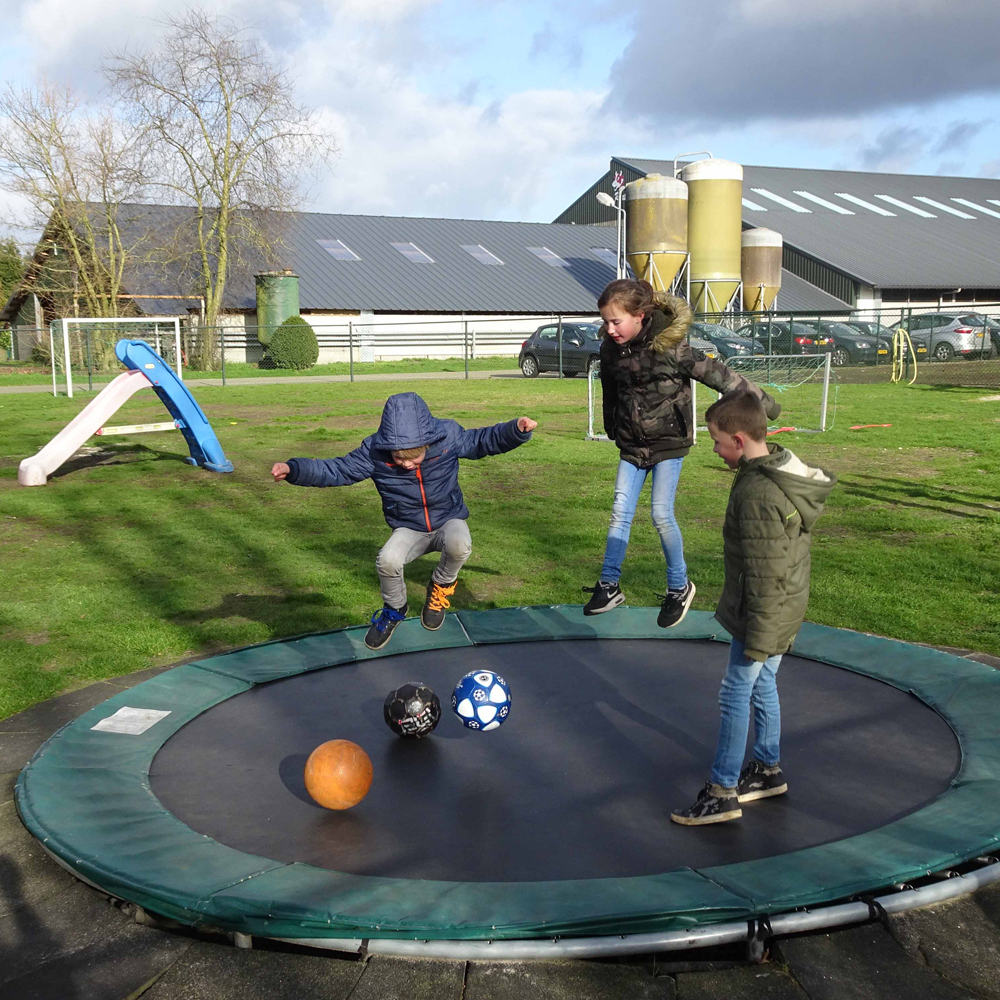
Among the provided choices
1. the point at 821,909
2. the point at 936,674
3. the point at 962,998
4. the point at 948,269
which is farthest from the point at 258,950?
the point at 948,269

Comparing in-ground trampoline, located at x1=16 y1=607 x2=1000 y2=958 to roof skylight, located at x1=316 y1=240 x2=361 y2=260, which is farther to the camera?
roof skylight, located at x1=316 y1=240 x2=361 y2=260

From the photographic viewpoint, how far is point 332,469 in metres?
4.84

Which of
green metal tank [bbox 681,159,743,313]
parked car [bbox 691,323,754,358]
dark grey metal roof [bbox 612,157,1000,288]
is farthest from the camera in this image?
dark grey metal roof [bbox 612,157,1000,288]

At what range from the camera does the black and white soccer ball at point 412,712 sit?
411cm

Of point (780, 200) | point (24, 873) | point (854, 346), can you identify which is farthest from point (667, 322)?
point (780, 200)

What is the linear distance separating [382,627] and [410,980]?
256 cm

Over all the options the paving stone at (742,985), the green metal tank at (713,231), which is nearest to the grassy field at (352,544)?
the paving stone at (742,985)

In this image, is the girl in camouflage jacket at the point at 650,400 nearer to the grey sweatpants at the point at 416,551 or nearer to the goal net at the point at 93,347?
the grey sweatpants at the point at 416,551

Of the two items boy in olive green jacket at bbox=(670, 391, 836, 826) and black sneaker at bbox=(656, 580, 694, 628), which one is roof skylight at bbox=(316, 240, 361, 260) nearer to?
black sneaker at bbox=(656, 580, 694, 628)

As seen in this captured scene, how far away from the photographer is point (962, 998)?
2432 millimetres

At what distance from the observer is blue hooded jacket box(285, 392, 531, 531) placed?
4715mm

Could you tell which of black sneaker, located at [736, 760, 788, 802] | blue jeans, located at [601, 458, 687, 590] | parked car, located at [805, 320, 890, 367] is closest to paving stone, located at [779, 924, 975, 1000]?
black sneaker, located at [736, 760, 788, 802]

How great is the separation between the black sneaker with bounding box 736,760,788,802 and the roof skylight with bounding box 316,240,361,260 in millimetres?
34238

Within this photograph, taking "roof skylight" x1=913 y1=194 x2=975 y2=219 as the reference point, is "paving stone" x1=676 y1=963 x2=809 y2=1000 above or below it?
below
